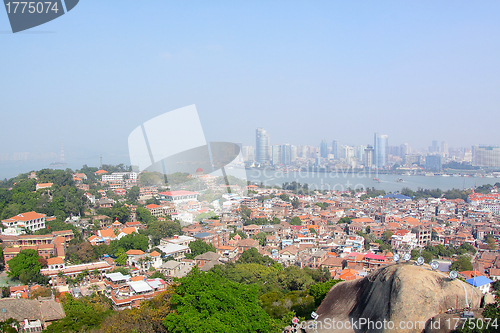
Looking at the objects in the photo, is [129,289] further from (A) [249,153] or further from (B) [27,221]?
(A) [249,153]

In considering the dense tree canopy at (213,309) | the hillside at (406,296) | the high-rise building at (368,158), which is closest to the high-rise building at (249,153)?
the high-rise building at (368,158)

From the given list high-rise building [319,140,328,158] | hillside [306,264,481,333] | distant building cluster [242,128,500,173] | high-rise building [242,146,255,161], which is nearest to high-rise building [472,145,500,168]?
distant building cluster [242,128,500,173]

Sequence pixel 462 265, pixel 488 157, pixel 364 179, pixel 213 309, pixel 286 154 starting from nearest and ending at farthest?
pixel 213 309
pixel 462 265
pixel 364 179
pixel 488 157
pixel 286 154

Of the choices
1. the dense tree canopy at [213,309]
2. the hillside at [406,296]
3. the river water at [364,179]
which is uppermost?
the hillside at [406,296]

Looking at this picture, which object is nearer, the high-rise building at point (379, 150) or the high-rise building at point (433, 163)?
the high-rise building at point (433, 163)

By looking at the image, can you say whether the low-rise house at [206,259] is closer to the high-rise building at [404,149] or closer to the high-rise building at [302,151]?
the high-rise building at [302,151]

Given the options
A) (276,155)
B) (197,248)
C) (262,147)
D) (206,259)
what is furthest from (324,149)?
(206,259)
